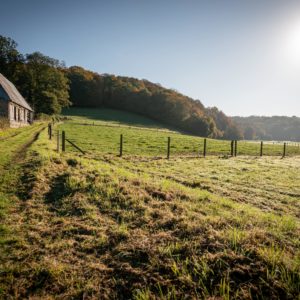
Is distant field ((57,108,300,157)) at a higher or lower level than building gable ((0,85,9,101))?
lower

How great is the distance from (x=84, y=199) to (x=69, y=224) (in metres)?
1.51

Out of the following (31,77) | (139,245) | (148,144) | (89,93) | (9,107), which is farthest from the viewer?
(89,93)

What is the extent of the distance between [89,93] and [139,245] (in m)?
97.8

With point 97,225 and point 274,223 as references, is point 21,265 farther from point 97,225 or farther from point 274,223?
point 274,223

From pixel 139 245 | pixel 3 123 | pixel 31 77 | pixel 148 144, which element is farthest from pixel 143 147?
pixel 31 77

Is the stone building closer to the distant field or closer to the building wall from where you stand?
the building wall

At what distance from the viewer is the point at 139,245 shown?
4820 millimetres

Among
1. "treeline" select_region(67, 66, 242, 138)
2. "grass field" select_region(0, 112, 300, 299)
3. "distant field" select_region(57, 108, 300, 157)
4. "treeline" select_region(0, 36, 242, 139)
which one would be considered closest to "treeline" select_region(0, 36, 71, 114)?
"treeline" select_region(0, 36, 242, 139)

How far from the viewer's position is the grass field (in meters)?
3.63

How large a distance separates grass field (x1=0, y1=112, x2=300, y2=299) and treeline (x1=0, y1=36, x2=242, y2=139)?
55069mm

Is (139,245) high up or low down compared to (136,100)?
down

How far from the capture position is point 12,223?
5855 mm

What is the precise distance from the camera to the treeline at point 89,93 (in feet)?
184

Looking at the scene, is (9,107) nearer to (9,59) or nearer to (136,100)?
(9,59)
